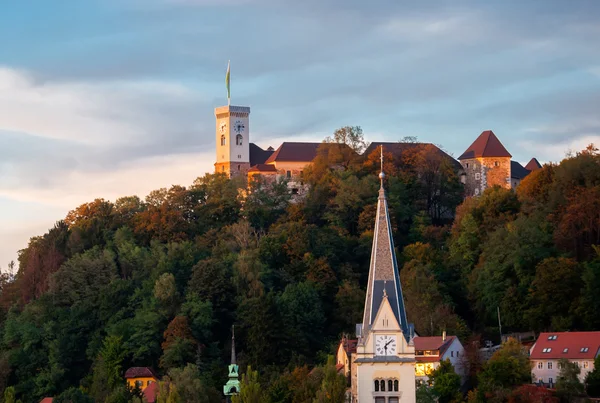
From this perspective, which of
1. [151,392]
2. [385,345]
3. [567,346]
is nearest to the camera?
[385,345]

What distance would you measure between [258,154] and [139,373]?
46.3m

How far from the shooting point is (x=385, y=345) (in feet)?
227

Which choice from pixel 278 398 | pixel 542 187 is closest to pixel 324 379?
pixel 278 398

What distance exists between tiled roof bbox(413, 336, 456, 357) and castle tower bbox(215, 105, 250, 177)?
4793cm

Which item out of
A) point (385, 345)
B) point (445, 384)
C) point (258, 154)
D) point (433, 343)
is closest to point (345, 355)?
point (433, 343)

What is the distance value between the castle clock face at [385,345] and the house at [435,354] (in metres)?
10.4

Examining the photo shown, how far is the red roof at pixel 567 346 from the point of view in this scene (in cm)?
8031

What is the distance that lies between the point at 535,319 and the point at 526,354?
537 cm

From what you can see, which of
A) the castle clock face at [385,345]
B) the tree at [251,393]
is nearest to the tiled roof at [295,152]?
A: the tree at [251,393]

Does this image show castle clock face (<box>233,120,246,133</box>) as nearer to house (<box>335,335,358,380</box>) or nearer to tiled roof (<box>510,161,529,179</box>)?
tiled roof (<box>510,161,529,179</box>)

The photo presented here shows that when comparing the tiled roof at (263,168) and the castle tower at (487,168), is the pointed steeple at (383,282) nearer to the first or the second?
the castle tower at (487,168)

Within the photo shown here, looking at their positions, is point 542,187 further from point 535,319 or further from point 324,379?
point 324,379

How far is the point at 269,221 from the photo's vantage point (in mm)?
114312

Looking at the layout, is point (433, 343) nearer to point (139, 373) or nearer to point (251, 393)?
point (251, 393)
